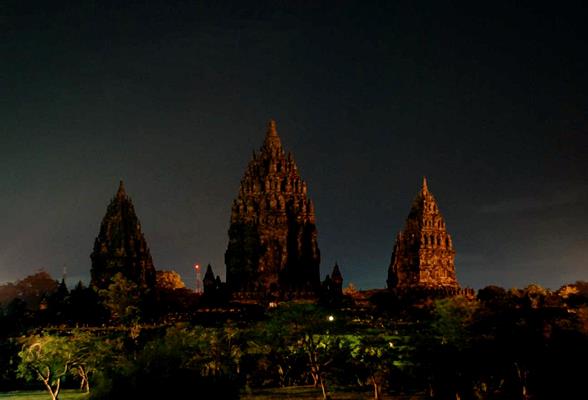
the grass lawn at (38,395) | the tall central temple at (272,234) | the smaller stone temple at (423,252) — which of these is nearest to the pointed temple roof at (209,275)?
the tall central temple at (272,234)

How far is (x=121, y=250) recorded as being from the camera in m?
101

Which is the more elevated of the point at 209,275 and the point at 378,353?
the point at 209,275

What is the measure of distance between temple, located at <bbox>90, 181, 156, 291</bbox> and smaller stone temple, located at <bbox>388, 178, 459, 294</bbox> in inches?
1432

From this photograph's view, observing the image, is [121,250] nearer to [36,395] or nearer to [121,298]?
[121,298]

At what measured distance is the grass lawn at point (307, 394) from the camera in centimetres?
5129

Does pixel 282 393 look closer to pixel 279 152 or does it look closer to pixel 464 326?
pixel 464 326

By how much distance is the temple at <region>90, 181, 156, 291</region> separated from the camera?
330 feet

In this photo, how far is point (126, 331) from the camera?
7706cm

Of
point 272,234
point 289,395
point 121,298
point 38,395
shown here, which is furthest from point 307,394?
point 272,234

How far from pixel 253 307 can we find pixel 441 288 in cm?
3095

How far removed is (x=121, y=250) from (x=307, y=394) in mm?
53197

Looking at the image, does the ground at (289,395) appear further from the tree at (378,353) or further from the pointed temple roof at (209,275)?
the pointed temple roof at (209,275)

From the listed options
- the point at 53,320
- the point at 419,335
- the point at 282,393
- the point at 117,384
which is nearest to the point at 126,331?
the point at 53,320

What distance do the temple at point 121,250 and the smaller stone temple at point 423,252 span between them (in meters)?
36.4
